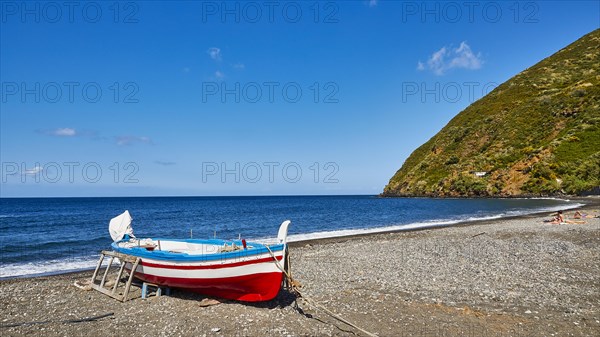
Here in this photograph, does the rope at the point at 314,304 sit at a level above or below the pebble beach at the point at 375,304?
above

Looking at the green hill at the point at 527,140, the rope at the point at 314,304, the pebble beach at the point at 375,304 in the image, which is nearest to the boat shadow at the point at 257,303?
the pebble beach at the point at 375,304

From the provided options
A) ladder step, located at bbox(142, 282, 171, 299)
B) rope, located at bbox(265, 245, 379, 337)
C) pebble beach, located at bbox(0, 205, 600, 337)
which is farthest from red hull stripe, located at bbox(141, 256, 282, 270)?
pebble beach, located at bbox(0, 205, 600, 337)

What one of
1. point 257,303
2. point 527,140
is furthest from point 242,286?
point 527,140

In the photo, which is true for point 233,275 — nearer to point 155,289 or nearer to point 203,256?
point 203,256

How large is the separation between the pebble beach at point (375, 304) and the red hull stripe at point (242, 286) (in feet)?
1.13

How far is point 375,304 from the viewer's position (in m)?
11.7

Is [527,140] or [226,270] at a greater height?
[527,140]

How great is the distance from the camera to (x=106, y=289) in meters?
14.1

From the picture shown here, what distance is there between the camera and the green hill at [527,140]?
7875 centimetres

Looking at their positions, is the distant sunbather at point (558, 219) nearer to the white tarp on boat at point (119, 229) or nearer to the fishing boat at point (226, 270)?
the fishing boat at point (226, 270)

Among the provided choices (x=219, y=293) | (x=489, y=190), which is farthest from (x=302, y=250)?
(x=489, y=190)

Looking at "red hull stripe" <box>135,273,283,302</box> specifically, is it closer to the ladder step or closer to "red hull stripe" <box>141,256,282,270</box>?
"red hull stripe" <box>141,256,282,270</box>

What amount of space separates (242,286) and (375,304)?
4113 mm

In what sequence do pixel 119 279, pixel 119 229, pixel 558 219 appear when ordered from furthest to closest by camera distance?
pixel 558 219, pixel 119 229, pixel 119 279
